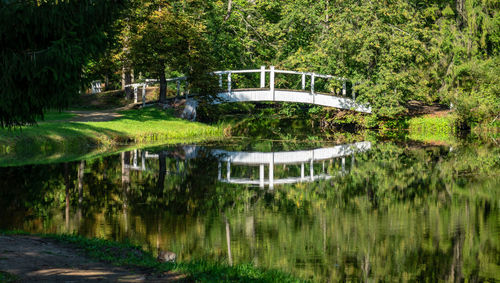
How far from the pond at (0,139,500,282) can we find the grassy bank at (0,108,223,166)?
2.30 metres

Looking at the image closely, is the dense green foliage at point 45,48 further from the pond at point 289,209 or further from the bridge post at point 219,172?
the bridge post at point 219,172

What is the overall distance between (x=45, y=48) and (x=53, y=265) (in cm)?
313

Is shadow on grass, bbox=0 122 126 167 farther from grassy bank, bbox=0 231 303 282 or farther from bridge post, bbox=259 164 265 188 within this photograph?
grassy bank, bbox=0 231 303 282

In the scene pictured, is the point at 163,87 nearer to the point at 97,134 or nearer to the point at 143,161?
the point at 97,134

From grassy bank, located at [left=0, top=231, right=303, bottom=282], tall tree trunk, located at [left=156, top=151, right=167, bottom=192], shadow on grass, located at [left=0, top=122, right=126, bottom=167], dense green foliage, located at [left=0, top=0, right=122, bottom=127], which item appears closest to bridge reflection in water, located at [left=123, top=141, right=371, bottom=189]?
tall tree trunk, located at [left=156, top=151, right=167, bottom=192]

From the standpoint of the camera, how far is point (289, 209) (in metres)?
11.7

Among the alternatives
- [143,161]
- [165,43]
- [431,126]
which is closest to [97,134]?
[143,161]

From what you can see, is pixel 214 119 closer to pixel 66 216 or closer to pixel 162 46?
pixel 162 46

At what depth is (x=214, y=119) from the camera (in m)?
30.5

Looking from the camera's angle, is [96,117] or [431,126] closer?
[96,117]

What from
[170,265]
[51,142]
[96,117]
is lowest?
[170,265]

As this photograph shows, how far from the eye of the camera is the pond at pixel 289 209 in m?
8.32

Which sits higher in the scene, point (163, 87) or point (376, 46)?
point (376, 46)

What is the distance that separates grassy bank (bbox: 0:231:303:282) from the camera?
21.3 feet
